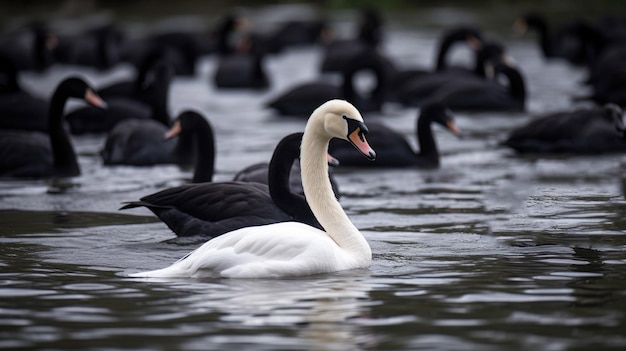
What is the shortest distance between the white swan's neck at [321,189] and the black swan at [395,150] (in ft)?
18.1

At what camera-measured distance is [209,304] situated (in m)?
8.12

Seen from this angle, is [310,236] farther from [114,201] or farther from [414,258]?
[114,201]

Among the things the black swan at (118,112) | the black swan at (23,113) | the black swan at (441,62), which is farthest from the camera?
the black swan at (441,62)

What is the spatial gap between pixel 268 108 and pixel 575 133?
7.01 metres

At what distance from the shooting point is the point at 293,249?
9.01 metres

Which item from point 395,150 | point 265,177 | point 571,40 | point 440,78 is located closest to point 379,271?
point 265,177

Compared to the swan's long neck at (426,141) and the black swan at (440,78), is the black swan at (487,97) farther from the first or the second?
the swan's long neck at (426,141)

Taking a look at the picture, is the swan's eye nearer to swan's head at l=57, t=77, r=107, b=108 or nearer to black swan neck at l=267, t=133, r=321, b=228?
black swan neck at l=267, t=133, r=321, b=228

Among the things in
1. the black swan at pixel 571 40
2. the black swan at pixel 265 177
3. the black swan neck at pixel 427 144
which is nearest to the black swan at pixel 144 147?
the black swan neck at pixel 427 144

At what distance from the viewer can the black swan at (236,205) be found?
10.7 m

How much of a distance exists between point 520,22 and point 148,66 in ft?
45.3

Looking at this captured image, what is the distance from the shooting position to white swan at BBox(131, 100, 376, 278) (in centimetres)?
891

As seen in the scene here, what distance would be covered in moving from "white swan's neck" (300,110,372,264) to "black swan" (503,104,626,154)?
22.4ft

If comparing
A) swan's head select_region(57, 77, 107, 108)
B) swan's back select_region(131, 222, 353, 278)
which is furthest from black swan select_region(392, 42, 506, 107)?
swan's back select_region(131, 222, 353, 278)
